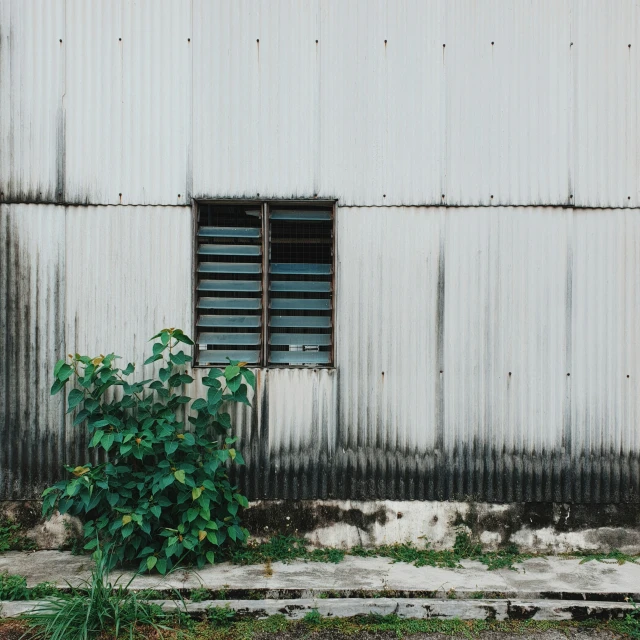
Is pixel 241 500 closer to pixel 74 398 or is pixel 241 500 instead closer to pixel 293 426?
pixel 293 426

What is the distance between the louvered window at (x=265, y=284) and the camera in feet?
17.1

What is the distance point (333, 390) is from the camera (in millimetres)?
5172

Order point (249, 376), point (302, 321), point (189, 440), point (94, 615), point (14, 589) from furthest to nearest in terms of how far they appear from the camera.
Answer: point (302, 321) < point (249, 376) < point (189, 440) < point (14, 589) < point (94, 615)

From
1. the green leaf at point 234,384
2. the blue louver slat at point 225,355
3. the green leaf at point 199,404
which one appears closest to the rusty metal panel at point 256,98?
the blue louver slat at point 225,355

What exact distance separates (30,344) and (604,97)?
598cm

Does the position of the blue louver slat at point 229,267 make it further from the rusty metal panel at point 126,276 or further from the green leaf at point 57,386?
the green leaf at point 57,386

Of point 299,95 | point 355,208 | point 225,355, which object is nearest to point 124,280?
point 225,355

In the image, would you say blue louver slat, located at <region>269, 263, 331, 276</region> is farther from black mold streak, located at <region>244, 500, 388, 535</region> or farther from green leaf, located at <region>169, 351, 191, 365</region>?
black mold streak, located at <region>244, 500, 388, 535</region>

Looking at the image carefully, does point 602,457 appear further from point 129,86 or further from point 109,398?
point 129,86

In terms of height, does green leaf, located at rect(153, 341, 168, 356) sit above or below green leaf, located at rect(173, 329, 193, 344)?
below

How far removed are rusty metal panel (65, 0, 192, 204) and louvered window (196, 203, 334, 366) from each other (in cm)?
58

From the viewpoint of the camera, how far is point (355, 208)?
5191 mm

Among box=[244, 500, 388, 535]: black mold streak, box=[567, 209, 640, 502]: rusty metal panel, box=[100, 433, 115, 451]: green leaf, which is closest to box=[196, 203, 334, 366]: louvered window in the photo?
box=[100, 433, 115, 451]: green leaf

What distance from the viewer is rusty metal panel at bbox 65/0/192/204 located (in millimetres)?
5159
